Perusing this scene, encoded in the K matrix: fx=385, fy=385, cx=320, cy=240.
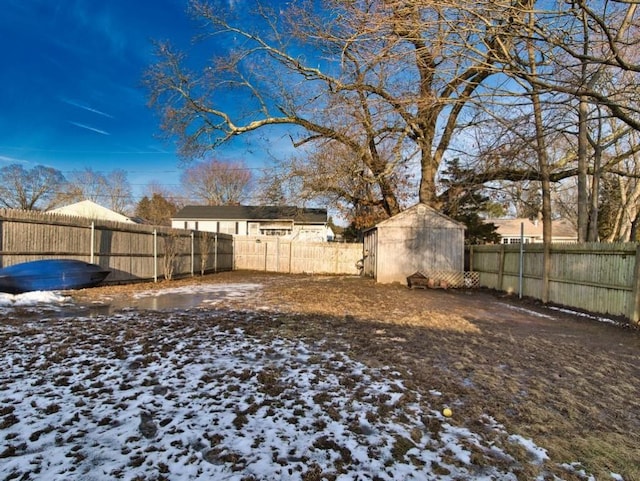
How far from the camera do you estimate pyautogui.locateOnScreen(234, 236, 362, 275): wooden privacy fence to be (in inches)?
778

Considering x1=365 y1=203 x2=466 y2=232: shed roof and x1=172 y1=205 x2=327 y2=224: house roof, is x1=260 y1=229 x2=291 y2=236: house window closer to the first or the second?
x1=172 y1=205 x2=327 y2=224: house roof

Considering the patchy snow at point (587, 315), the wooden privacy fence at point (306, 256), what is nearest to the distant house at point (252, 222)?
the wooden privacy fence at point (306, 256)

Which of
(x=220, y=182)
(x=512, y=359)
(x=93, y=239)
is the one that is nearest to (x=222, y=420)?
(x=512, y=359)

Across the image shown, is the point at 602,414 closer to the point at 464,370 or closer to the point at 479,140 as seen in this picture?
the point at 464,370

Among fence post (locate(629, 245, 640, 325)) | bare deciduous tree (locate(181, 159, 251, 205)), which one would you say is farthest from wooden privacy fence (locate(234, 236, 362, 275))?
bare deciduous tree (locate(181, 159, 251, 205))

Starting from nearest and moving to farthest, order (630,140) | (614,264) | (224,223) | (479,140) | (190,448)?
(190,448) → (614,264) → (479,140) → (630,140) → (224,223)

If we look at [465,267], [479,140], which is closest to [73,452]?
[479,140]

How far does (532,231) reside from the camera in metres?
31.5

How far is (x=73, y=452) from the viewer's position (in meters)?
2.18

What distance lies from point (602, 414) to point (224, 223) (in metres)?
29.7

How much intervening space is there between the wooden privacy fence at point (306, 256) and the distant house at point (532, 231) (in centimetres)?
1496

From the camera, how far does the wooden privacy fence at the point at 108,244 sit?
27.3ft

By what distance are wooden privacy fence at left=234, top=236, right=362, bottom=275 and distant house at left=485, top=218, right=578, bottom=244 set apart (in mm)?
14958

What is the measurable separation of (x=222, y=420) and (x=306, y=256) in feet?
56.4
